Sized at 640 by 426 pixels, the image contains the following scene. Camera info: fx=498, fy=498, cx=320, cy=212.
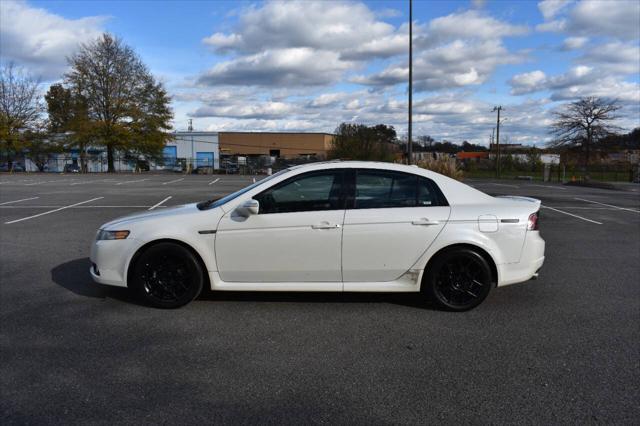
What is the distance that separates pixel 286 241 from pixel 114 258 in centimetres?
171

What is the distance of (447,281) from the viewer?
191 inches

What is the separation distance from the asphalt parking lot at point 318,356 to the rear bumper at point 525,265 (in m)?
0.34

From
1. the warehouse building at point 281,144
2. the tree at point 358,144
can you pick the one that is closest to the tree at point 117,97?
the tree at point 358,144

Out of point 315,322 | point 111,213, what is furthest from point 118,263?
point 111,213

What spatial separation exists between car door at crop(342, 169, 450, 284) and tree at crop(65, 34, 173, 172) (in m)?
44.0

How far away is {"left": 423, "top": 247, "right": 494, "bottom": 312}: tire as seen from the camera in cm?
Result: 479

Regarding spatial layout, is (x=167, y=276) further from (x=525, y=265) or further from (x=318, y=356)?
(x=525, y=265)

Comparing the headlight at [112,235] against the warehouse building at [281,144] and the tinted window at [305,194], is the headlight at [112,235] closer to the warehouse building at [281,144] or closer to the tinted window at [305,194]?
the tinted window at [305,194]

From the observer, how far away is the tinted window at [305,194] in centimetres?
481

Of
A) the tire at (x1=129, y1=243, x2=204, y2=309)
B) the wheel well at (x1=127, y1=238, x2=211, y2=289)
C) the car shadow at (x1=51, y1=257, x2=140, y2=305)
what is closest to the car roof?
the wheel well at (x1=127, y1=238, x2=211, y2=289)

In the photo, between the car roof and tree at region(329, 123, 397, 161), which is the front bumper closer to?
the car roof

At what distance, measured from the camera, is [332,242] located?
185 inches

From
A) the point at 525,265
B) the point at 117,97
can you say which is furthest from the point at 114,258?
the point at 117,97

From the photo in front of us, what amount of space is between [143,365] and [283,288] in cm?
156
